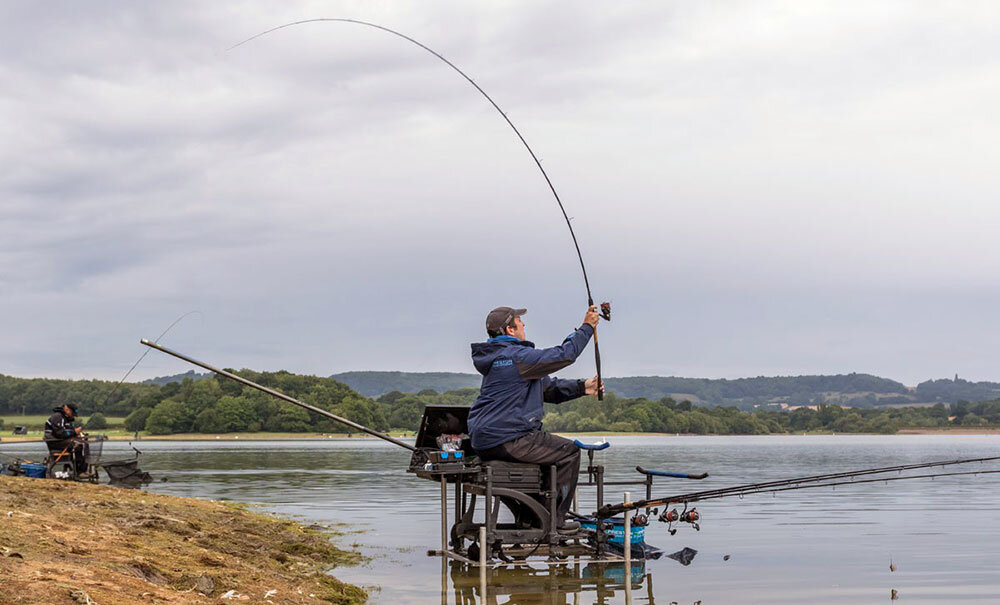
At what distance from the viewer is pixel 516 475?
955 centimetres

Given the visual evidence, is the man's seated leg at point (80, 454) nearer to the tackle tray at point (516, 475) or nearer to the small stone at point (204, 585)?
the tackle tray at point (516, 475)

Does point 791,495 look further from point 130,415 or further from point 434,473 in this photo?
point 130,415

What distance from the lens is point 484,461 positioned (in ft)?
31.9

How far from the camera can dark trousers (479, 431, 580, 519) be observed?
31.1 ft

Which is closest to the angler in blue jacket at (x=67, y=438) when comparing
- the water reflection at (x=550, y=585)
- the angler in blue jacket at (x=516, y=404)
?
the water reflection at (x=550, y=585)

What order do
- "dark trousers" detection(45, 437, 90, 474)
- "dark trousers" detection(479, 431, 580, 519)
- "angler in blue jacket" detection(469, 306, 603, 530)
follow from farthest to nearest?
"dark trousers" detection(45, 437, 90, 474) → "dark trousers" detection(479, 431, 580, 519) → "angler in blue jacket" detection(469, 306, 603, 530)

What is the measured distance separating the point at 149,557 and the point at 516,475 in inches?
124

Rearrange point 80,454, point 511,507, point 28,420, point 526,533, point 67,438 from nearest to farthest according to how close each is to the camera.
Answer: point 526,533
point 511,507
point 67,438
point 80,454
point 28,420

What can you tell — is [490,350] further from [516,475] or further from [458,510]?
[458,510]

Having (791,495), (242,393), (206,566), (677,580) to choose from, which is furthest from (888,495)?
(242,393)

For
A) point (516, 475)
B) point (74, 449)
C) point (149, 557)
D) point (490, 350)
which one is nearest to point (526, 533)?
point (516, 475)

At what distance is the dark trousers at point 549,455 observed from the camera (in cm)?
947

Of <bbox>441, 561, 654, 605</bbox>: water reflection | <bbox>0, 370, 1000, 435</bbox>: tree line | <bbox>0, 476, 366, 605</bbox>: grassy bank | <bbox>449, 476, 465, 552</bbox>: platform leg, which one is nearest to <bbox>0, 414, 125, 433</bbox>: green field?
<bbox>0, 370, 1000, 435</bbox>: tree line

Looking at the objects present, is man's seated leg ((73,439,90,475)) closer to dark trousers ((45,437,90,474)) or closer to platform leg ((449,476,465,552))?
dark trousers ((45,437,90,474))
